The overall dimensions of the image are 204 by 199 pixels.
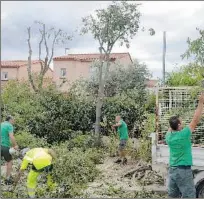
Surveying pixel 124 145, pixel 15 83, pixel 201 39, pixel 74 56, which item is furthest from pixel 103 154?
pixel 74 56

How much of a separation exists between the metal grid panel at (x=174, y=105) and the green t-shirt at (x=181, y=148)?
2.77 meters

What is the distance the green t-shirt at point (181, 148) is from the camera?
6.17 meters

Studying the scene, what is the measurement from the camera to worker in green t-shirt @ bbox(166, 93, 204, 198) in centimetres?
611

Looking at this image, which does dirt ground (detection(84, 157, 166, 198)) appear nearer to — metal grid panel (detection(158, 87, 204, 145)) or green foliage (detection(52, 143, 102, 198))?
green foliage (detection(52, 143, 102, 198))

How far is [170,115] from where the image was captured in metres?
9.38

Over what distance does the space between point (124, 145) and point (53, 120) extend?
4.27 metres

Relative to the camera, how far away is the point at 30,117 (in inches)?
653

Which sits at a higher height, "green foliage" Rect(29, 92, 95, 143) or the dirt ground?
"green foliage" Rect(29, 92, 95, 143)

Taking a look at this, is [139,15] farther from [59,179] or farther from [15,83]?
[15,83]

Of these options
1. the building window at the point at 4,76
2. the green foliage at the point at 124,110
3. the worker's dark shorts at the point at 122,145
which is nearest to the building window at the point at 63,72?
the building window at the point at 4,76

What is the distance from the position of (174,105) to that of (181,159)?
3469 millimetres

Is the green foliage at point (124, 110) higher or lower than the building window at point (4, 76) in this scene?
lower

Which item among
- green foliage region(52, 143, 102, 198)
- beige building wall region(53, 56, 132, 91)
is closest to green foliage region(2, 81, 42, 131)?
green foliage region(52, 143, 102, 198)

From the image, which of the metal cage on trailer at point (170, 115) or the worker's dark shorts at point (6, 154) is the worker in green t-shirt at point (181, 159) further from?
the worker's dark shorts at point (6, 154)
